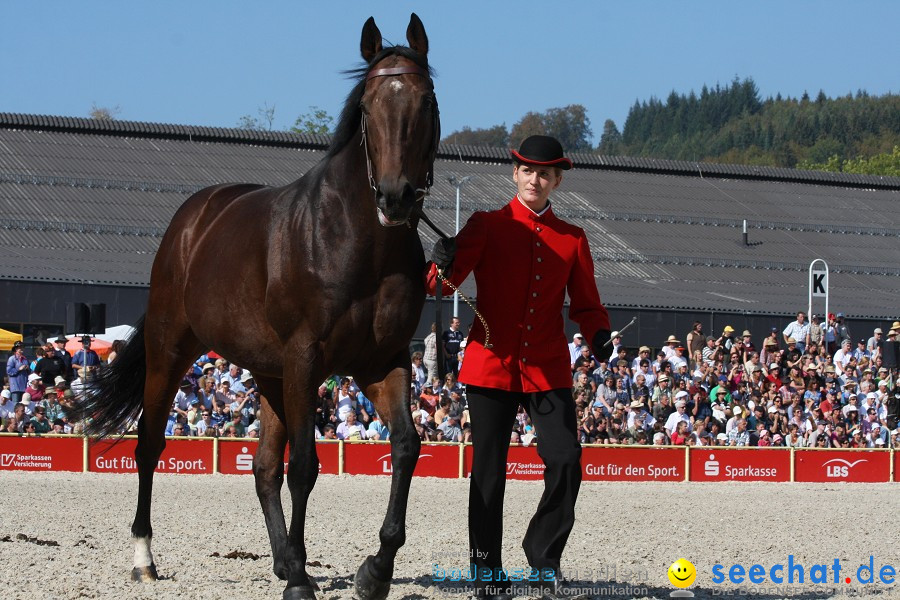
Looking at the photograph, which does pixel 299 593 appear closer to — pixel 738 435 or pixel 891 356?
pixel 738 435

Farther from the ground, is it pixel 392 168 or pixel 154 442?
pixel 392 168

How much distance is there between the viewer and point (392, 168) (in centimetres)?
561

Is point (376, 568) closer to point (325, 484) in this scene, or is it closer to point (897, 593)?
point (897, 593)

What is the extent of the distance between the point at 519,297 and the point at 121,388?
362cm

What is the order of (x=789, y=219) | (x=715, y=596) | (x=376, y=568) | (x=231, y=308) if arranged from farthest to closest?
(x=789, y=219), (x=231, y=308), (x=715, y=596), (x=376, y=568)

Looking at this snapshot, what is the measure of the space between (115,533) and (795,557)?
4696mm

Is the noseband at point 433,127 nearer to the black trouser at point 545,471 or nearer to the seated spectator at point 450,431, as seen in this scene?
the black trouser at point 545,471

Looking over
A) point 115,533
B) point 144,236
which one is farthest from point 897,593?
point 144,236

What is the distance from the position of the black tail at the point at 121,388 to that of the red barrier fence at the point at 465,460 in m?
7.59

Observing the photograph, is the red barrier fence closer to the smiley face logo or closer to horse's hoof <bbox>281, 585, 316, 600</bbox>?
horse's hoof <bbox>281, 585, 316, 600</bbox>

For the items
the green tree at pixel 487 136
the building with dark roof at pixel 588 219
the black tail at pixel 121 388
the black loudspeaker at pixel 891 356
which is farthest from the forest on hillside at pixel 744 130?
the black tail at pixel 121 388

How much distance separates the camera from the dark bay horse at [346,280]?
5.81 metres

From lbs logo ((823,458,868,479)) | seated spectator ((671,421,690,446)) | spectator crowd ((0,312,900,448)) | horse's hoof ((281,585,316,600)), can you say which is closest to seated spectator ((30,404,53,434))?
spectator crowd ((0,312,900,448))

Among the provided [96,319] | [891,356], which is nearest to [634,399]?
[891,356]
